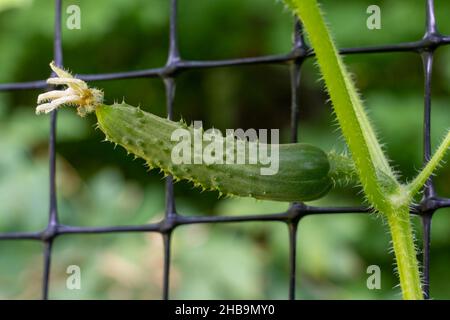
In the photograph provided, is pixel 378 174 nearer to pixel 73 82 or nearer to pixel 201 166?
pixel 201 166

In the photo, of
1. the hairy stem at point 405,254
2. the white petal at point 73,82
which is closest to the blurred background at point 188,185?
the hairy stem at point 405,254

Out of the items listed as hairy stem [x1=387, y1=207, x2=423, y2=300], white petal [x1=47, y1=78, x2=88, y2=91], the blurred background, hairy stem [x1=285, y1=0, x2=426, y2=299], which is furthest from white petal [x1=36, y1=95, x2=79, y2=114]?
the blurred background

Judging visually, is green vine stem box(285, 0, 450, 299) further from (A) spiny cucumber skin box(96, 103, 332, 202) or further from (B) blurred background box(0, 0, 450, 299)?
(B) blurred background box(0, 0, 450, 299)

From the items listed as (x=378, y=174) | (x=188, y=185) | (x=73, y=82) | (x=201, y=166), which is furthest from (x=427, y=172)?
(x=188, y=185)

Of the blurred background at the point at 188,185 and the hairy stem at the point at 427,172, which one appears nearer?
the hairy stem at the point at 427,172

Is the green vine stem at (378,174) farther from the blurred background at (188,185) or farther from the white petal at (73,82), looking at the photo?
the blurred background at (188,185)
